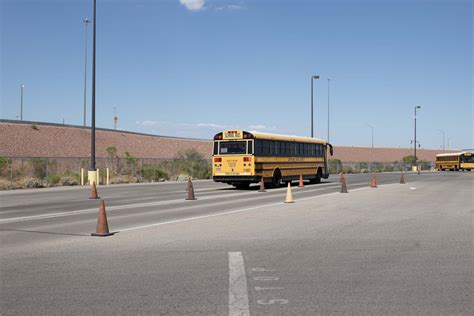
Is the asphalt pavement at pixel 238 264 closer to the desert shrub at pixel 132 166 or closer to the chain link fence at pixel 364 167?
the desert shrub at pixel 132 166

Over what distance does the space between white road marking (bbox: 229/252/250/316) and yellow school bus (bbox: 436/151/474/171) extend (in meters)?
73.7

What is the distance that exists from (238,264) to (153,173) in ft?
116

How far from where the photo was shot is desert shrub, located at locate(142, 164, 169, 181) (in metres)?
42.5

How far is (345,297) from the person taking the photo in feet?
20.5

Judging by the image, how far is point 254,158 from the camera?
27938 millimetres

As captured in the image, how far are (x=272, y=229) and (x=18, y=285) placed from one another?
21.4 feet

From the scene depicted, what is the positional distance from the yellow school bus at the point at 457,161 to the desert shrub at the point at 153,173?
48.6 meters

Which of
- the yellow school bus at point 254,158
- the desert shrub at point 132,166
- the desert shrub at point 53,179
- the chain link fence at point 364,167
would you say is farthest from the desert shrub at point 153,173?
the chain link fence at point 364,167

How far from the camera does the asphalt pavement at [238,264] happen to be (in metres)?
6.00

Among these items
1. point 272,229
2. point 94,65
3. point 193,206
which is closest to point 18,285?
point 272,229

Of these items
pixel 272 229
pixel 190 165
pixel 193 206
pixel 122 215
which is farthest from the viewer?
pixel 190 165

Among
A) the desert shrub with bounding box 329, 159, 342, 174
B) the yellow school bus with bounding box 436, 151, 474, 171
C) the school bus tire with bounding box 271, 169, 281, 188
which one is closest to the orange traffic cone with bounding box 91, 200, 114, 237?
the school bus tire with bounding box 271, 169, 281, 188

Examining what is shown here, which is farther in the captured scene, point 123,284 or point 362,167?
point 362,167

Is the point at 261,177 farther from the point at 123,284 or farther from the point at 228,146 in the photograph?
the point at 123,284
